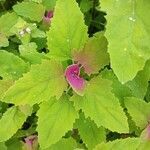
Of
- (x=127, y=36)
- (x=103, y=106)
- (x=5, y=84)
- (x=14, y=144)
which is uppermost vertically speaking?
(x=127, y=36)

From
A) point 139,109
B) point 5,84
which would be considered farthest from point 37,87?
point 139,109

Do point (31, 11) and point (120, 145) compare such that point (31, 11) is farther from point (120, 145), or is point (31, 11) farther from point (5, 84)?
point (120, 145)

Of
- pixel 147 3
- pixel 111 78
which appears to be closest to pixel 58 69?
pixel 111 78

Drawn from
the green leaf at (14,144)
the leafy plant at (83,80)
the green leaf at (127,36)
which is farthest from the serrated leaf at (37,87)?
the green leaf at (14,144)

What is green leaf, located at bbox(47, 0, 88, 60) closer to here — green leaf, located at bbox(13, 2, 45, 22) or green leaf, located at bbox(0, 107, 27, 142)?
green leaf, located at bbox(0, 107, 27, 142)

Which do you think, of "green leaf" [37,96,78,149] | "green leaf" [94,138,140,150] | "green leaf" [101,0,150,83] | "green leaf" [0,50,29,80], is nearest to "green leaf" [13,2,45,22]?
"green leaf" [0,50,29,80]

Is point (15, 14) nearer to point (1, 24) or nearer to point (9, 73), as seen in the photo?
point (1, 24)
